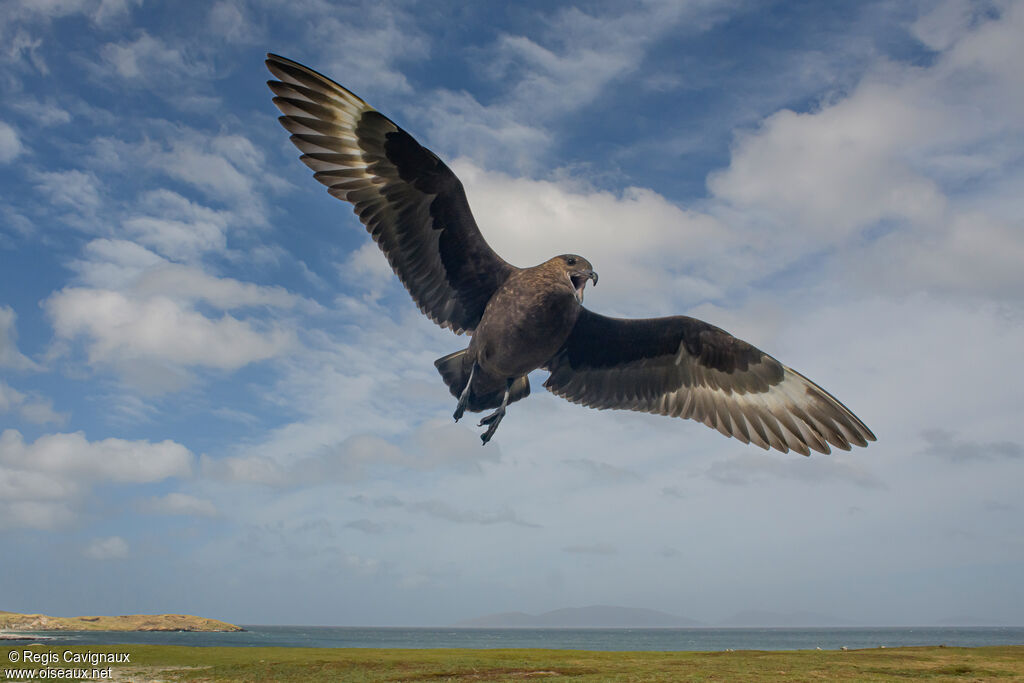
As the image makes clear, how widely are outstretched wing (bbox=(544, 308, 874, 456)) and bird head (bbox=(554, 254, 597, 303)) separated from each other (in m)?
1.41

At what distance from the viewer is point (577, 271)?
601 cm

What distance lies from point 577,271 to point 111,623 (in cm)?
12318

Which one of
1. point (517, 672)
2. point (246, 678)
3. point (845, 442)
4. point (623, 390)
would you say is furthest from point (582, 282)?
point (246, 678)

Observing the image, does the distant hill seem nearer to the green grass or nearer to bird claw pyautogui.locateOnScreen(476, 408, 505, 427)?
the green grass

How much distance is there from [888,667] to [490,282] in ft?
55.7

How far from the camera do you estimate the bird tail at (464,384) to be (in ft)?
21.6

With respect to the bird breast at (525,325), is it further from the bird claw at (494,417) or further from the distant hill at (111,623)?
the distant hill at (111,623)

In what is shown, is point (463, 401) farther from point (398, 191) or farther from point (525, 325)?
point (398, 191)

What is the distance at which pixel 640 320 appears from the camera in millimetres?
7809

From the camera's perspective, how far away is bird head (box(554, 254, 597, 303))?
595 centimetres

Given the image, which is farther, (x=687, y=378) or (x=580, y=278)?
(x=687, y=378)

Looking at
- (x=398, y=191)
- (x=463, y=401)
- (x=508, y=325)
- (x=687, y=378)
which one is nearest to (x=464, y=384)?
(x=463, y=401)

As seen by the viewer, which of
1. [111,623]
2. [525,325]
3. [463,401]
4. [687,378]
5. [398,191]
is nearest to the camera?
[525,325]

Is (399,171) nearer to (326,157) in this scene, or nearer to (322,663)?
(326,157)
